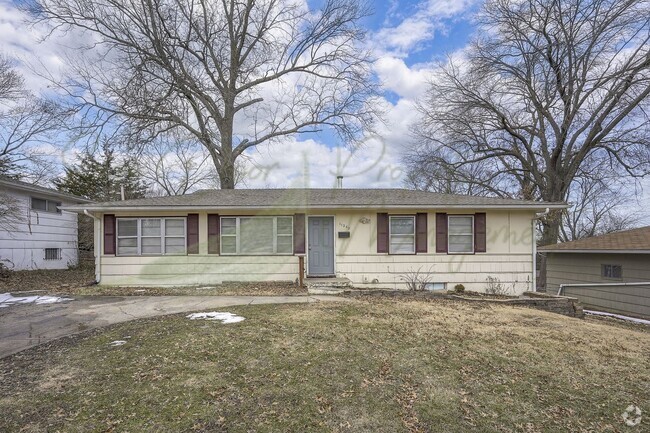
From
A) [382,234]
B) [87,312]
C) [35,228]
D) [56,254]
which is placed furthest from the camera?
[56,254]

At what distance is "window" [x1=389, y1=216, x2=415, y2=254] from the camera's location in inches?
431

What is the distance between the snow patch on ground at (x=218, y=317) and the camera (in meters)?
5.94

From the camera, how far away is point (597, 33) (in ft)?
50.4

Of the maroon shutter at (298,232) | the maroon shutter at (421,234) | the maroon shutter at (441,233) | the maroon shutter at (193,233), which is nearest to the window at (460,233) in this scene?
the maroon shutter at (441,233)

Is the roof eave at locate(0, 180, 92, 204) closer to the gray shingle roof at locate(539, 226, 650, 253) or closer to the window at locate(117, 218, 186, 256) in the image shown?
the window at locate(117, 218, 186, 256)

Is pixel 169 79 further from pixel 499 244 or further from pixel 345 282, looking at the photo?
pixel 499 244

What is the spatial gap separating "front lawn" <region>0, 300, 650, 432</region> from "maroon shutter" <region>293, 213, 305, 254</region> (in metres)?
5.05

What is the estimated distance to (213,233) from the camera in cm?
1077

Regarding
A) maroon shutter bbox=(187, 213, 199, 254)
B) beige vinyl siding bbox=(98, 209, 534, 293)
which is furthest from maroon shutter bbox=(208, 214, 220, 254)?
maroon shutter bbox=(187, 213, 199, 254)

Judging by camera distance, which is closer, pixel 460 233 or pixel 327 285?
pixel 327 285

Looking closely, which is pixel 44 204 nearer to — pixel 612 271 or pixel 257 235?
pixel 257 235

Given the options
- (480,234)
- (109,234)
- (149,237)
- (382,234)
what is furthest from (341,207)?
(109,234)

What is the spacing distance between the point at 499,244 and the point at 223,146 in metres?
13.5

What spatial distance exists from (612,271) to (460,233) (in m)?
5.87
